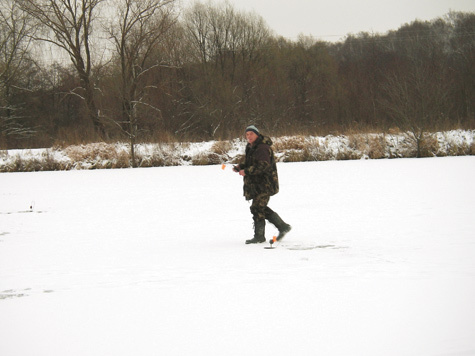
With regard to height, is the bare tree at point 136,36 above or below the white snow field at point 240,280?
above

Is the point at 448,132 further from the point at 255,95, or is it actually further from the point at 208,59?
the point at 208,59

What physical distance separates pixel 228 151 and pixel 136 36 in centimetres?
1196

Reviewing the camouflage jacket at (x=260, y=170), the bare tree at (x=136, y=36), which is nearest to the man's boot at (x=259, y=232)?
the camouflage jacket at (x=260, y=170)

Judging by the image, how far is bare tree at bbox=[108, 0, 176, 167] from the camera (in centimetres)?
3256

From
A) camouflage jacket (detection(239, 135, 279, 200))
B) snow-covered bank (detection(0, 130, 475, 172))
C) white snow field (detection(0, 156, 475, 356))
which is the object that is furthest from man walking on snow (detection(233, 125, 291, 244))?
snow-covered bank (detection(0, 130, 475, 172))

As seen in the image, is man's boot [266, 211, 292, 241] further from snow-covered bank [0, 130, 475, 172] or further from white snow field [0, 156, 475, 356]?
snow-covered bank [0, 130, 475, 172]

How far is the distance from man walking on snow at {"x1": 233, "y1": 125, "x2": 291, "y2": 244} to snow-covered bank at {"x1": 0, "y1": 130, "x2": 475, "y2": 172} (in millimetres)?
18914

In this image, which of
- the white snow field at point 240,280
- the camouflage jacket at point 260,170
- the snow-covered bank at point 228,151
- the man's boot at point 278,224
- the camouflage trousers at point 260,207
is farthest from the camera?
the snow-covered bank at point 228,151

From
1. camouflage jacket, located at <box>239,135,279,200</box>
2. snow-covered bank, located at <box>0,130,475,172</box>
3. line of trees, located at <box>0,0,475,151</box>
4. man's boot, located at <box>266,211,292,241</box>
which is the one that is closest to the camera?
camouflage jacket, located at <box>239,135,279,200</box>

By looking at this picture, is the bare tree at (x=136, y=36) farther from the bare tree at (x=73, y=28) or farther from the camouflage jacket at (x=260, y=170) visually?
the camouflage jacket at (x=260, y=170)

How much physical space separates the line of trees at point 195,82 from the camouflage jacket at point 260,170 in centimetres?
1925

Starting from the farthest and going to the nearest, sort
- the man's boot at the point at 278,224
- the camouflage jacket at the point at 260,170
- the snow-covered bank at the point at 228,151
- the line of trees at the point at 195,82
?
the line of trees at the point at 195,82
the snow-covered bank at the point at 228,151
the man's boot at the point at 278,224
the camouflage jacket at the point at 260,170

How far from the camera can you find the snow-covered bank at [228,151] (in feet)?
83.9

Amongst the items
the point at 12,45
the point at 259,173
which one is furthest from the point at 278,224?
the point at 12,45
